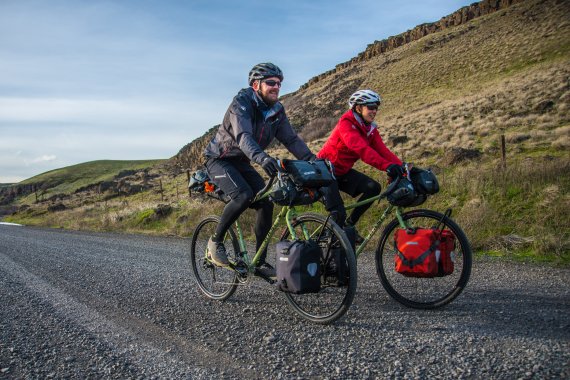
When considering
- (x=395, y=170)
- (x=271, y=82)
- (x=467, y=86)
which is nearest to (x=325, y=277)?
(x=395, y=170)

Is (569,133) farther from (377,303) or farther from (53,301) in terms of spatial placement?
(53,301)

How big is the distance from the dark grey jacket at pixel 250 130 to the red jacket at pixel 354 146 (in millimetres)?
597

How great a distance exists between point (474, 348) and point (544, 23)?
66633 millimetres

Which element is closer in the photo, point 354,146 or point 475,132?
point 354,146

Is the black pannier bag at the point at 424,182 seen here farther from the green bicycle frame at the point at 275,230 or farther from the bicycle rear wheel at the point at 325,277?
the green bicycle frame at the point at 275,230

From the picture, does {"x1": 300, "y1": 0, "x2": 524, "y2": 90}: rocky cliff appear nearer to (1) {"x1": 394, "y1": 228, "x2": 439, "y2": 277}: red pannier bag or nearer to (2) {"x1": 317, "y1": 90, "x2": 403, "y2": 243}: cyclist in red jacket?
(2) {"x1": 317, "y1": 90, "x2": 403, "y2": 243}: cyclist in red jacket

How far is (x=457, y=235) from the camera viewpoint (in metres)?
4.52

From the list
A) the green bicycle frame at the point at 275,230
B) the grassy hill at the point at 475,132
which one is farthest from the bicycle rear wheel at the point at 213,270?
the grassy hill at the point at 475,132

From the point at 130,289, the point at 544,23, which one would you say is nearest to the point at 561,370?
the point at 130,289

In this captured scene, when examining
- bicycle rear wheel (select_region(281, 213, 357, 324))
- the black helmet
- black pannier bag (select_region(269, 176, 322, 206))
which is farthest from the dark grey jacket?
bicycle rear wheel (select_region(281, 213, 357, 324))

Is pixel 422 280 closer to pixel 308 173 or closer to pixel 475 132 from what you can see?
pixel 308 173

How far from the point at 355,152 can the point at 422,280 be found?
65.0 inches

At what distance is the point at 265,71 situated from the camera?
4.75m

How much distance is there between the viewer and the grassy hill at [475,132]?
8609 millimetres
